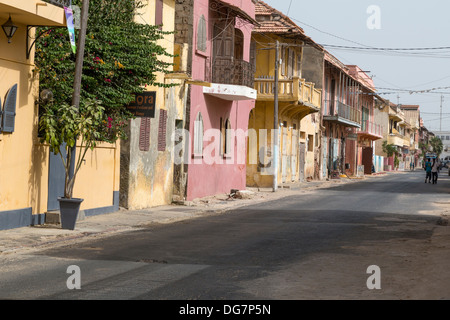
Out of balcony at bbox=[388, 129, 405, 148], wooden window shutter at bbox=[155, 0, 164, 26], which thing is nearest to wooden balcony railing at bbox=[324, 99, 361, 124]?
wooden window shutter at bbox=[155, 0, 164, 26]

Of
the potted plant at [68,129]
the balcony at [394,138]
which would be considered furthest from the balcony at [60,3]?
the balcony at [394,138]

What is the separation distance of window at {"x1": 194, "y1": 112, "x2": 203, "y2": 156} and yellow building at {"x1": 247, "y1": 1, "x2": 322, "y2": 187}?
328 inches

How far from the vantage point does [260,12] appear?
39781 mm

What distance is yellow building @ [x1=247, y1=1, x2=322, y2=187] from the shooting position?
121 ft

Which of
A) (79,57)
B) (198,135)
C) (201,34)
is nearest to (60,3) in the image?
(79,57)

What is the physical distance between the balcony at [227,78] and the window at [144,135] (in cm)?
536

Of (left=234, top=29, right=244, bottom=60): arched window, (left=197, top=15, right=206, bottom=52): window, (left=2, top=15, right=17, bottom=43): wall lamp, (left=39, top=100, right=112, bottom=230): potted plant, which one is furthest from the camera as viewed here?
(left=234, top=29, right=244, bottom=60): arched window

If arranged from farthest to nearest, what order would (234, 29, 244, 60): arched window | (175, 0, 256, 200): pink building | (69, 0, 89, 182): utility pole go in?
1. (234, 29, 244, 60): arched window
2. (175, 0, 256, 200): pink building
3. (69, 0, 89, 182): utility pole

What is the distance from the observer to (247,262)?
11594 millimetres

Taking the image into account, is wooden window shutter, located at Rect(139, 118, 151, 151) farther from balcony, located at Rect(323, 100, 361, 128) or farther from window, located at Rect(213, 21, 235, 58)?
balcony, located at Rect(323, 100, 361, 128)

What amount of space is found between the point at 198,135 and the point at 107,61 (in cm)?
922

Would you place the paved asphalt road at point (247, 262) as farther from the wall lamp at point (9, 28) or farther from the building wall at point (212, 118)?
the building wall at point (212, 118)

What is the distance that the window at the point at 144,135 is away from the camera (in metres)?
21.9

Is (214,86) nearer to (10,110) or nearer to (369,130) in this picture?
(10,110)
